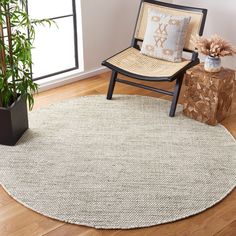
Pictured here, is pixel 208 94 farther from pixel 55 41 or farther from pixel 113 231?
pixel 55 41

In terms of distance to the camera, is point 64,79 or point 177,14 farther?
point 64,79

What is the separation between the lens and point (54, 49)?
381 centimetres

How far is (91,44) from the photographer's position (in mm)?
3791

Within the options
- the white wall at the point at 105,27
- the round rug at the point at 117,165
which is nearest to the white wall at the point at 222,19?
the white wall at the point at 105,27

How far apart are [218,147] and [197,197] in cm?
55

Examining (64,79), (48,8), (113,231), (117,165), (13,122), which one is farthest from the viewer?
(64,79)

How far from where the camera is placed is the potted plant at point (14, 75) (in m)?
2.63

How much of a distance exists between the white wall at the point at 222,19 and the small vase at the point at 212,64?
0.79 meters

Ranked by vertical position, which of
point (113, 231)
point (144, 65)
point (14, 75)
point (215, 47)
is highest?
point (215, 47)

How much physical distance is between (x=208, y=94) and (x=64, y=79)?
1.27 m

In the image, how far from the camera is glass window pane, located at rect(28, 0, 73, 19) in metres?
3.50

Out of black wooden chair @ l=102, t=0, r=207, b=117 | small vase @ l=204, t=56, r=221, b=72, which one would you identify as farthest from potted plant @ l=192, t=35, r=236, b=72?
black wooden chair @ l=102, t=0, r=207, b=117

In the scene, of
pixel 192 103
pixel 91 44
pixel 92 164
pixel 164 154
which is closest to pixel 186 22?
pixel 192 103

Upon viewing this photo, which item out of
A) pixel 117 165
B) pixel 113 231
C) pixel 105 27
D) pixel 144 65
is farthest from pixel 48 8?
pixel 113 231
